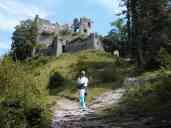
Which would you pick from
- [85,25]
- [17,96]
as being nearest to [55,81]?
[17,96]

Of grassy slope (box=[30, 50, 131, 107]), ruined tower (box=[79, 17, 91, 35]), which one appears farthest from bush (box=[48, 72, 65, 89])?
ruined tower (box=[79, 17, 91, 35])

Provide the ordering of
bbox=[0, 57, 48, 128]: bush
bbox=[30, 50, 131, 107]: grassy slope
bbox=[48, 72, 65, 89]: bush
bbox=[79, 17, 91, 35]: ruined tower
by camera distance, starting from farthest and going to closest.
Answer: bbox=[79, 17, 91, 35]: ruined tower, bbox=[48, 72, 65, 89]: bush, bbox=[30, 50, 131, 107]: grassy slope, bbox=[0, 57, 48, 128]: bush

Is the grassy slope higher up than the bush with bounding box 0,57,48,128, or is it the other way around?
the grassy slope

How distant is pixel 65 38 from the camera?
7394cm

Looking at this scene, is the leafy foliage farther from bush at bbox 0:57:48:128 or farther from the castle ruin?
bush at bbox 0:57:48:128

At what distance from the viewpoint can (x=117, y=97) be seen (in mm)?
23094

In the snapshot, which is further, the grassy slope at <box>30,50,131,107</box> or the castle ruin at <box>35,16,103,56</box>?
the castle ruin at <box>35,16,103,56</box>

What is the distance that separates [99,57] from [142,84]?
85.8 ft

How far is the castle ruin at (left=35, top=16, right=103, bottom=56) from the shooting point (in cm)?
6500

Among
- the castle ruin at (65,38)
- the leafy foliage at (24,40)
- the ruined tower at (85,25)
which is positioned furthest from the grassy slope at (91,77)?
the ruined tower at (85,25)

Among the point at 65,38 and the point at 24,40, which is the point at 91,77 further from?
the point at 24,40

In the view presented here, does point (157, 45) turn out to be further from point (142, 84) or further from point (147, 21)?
point (142, 84)

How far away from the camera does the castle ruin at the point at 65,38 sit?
213ft

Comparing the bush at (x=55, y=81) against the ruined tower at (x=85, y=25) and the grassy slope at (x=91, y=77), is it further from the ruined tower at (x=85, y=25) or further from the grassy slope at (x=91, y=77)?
the ruined tower at (x=85, y=25)
